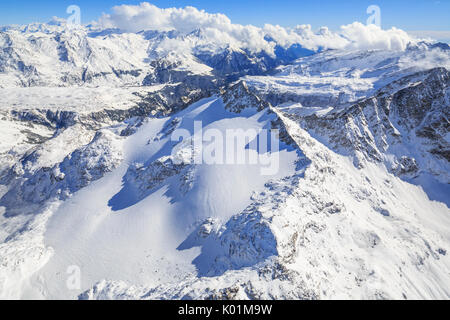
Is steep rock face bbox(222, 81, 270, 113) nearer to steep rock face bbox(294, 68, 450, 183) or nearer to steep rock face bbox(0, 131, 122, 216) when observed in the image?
steep rock face bbox(294, 68, 450, 183)

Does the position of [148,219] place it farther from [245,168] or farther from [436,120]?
[436,120]

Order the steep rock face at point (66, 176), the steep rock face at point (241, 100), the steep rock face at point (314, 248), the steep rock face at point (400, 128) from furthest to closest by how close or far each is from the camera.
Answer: the steep rock face at point (400, 128)
the steep rock face at point (241, 100)
the steep rock face at point (66, 176)
the steep rock face at point (314, 248)

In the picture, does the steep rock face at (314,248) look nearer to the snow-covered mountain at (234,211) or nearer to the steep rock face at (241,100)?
the snow-covered mountain at (234,211)

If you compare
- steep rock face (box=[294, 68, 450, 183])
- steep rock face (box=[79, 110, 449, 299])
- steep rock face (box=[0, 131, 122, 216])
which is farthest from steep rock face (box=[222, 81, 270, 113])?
steep rock face (box=[0, 131, 122, 216])

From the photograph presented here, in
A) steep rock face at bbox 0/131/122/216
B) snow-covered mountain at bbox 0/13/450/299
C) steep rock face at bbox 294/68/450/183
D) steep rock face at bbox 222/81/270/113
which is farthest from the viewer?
steep rock face at bbox 294/68/450/183

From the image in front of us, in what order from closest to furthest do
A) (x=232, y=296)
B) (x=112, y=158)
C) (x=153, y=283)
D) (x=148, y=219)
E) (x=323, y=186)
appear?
(x=232, y=296) < (x=153, y=283) < (x=148, y=219) < (x=323, y=186) < (x=112, y=158)

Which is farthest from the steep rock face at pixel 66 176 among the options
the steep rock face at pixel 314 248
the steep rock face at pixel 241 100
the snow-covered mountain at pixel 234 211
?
the steep rock face at pixel 241 100

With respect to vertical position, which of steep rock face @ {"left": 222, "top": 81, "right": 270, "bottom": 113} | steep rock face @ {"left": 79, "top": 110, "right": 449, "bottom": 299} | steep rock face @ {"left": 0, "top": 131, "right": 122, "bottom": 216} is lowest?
steep rock face @ {"left": 79, "top": 110, "right": 449, "bottom": 299}

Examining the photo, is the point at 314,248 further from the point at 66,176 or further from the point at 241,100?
the point at 66,176
